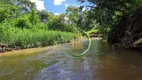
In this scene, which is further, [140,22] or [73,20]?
[73,20]

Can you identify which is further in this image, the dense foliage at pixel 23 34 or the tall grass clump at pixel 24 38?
the dense foliage at pixel 23 34

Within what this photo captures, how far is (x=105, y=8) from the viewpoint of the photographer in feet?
68.9

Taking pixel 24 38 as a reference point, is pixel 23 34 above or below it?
above

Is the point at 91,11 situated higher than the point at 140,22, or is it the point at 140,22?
the point at 91,11

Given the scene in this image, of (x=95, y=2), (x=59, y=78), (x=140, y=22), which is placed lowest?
(x=59, y=78)

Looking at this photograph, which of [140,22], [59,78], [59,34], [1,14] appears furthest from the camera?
Result: [59,34]

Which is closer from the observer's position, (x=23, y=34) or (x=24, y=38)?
(x=24, y=38)

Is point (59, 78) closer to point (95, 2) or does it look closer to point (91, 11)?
point (95, 2)

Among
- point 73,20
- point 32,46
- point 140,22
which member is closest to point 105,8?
point 140,22

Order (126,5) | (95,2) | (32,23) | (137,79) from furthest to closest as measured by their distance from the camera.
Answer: (32,23), (95,2), (126,5), (137,79)

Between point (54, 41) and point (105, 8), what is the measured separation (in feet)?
26.2

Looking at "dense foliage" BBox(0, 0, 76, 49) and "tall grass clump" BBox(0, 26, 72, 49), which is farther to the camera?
"dense foliage" BBox(0, 0, 76, 49)

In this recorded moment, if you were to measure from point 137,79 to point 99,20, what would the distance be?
58.6 ft

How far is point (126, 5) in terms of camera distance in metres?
20.0
